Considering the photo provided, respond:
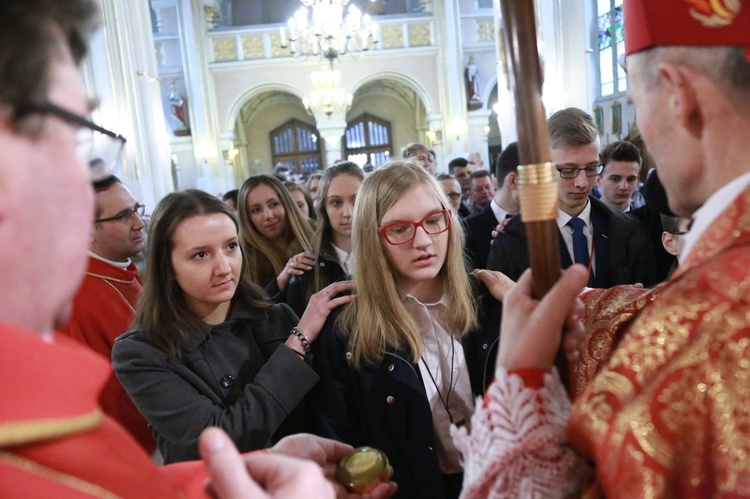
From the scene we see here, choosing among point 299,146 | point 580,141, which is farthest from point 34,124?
point 299,146

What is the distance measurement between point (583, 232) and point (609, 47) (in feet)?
46.6

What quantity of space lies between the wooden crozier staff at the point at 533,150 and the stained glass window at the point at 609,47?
48.8 ft

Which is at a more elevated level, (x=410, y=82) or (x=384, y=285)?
(x=410, y=82)

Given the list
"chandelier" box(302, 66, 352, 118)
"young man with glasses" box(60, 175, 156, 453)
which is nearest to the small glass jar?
"young man with glasses" box(60, 175, 156, 453)

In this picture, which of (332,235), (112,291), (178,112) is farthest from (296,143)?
(112,291)

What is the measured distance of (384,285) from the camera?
1901 millimetres

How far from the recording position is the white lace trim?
0.92 m

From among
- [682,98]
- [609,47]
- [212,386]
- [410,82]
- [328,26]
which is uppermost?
[328,26]

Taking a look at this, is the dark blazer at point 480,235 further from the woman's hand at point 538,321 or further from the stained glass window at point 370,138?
the stained glass window at point 370,138

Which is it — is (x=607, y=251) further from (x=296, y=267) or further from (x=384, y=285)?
(x=296, y=267)

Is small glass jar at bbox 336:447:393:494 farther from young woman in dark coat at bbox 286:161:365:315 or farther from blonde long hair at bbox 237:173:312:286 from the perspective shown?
blonde long hair at bbox 237:173:312:286

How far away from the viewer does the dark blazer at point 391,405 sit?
1.74m

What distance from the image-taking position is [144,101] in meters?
9.05

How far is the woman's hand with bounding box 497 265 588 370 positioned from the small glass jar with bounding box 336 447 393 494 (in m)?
0.31
